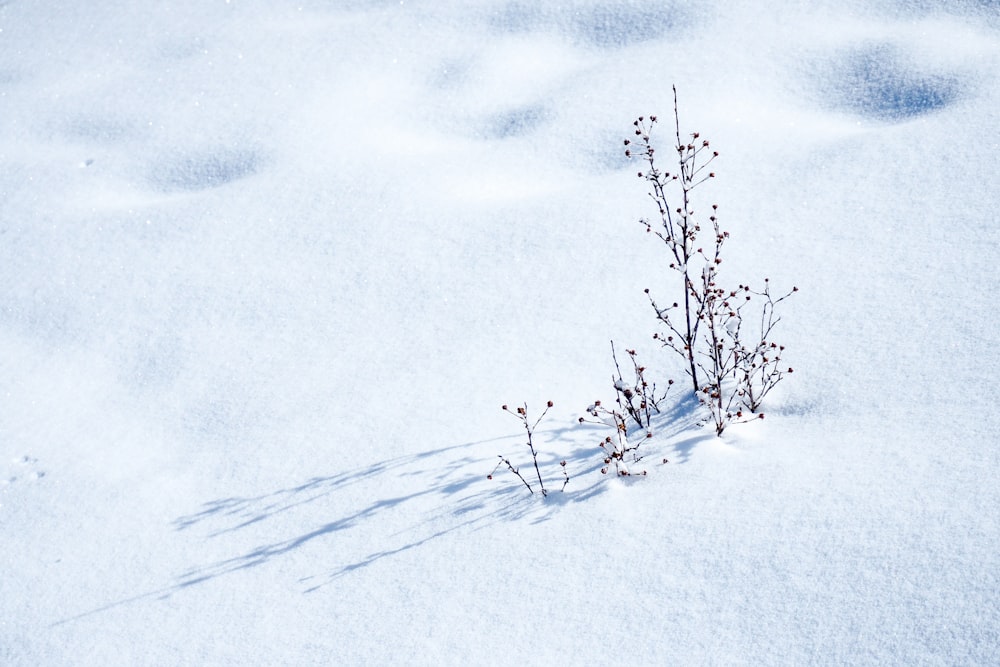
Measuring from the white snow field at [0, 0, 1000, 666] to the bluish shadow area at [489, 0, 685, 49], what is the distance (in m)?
0.03

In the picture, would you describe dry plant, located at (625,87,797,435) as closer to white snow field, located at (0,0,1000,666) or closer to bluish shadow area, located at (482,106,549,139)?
white snow field, located at (0,0,1000,666)

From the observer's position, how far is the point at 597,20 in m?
6.11

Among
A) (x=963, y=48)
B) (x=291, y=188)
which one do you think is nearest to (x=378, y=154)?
(x=291, y=188)

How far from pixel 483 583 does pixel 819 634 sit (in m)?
1.11

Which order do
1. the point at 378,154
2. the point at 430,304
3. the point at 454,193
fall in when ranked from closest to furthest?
the point at 430,304, the point at 454,193, the point at 378,154

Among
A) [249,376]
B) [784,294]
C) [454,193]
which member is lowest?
[784,294]

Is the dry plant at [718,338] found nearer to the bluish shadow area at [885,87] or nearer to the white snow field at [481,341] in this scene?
the white snow field at [481,341]

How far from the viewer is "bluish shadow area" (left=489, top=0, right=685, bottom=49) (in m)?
5.91

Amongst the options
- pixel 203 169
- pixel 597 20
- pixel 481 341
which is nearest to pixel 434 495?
pixel 481 341

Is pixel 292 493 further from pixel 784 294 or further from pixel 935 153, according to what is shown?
pixel 935 153

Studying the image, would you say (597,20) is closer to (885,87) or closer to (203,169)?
(885,87)

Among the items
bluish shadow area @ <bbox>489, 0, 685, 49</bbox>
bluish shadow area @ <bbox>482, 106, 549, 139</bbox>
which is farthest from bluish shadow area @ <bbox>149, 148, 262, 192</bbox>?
bluish shadow area @ <bbox>489, 0, 685, 49</bbox>

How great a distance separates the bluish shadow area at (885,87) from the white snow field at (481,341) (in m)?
0.02

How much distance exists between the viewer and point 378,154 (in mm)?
5320
